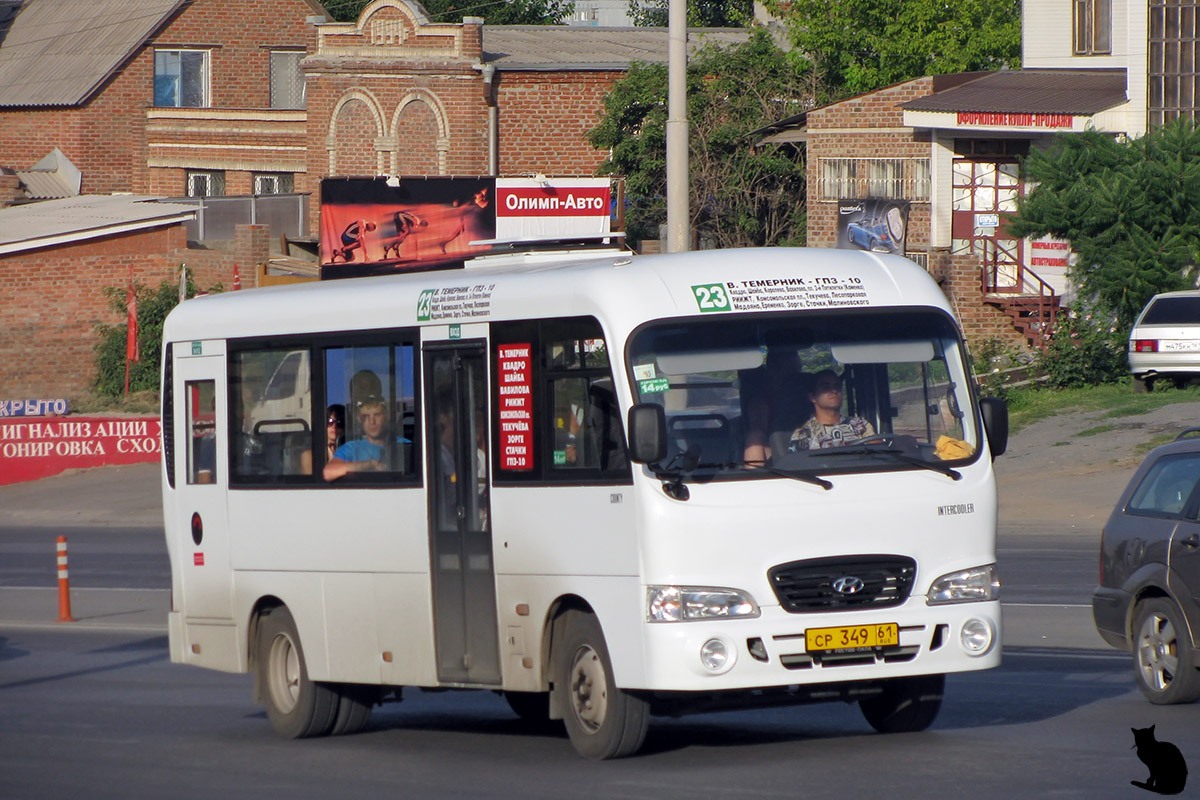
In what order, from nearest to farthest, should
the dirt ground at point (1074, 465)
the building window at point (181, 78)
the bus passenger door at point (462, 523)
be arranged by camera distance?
the bus passenger door at point (462, 523) → the dirt ground at point (1074, 465) → the building window at point (181, 78)

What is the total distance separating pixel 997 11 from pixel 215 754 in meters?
44.7

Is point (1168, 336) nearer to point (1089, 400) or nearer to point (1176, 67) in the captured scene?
point (1089, 400)

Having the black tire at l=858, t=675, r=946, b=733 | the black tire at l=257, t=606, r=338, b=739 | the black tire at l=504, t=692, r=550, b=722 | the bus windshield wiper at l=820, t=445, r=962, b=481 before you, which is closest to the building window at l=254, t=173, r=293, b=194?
the black tire at l=257, t=606, r=338, b=739

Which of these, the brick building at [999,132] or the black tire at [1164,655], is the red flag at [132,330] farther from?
the black tire at [1164,655]

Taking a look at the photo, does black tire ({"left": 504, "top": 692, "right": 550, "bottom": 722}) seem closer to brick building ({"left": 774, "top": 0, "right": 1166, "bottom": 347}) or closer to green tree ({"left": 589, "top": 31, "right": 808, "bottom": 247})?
brick building ({"left": 774, "top": 0, "right": 1166, "bottom": 347})

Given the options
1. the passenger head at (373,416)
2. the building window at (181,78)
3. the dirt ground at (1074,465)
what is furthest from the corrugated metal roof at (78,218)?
the passenger head at (373,416)

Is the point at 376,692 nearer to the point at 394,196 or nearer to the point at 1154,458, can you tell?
the point at 1154,458

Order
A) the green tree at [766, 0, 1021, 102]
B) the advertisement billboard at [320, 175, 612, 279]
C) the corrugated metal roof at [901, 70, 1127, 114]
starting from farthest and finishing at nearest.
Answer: the green tree at [766, 0, 1021, 102], the advertisement billboard at [320, 175, 612, 279], the corrugated metal roof at [901, 70, 1127, 114]

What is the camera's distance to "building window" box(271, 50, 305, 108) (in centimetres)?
6138

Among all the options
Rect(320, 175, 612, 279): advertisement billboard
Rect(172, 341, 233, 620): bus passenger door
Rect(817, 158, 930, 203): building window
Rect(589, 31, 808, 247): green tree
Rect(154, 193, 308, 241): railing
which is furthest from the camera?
Rect(154, 193, 308, 241): railing

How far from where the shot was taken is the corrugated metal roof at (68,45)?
193 feet

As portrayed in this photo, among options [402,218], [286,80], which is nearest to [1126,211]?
[402,218]

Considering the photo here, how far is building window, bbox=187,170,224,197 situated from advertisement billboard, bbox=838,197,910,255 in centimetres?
2347

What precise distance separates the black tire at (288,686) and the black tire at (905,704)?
327 cm
